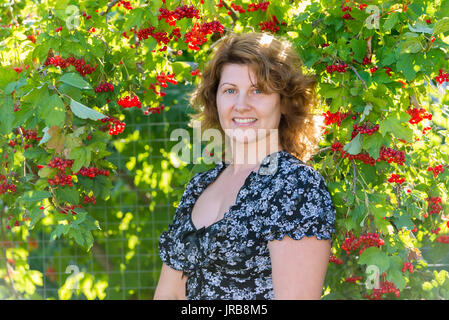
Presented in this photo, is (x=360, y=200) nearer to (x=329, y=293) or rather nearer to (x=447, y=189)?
(x=447, y=189)

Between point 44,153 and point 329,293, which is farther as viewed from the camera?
point 329,293

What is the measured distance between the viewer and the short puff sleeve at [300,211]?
1703mm

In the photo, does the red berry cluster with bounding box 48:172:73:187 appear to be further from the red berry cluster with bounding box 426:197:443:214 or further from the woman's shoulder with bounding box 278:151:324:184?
the red berry cluster with bounding box 426:197:443:214

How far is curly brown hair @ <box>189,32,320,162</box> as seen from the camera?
1938mm

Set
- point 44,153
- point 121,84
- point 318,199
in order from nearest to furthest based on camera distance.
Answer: point 318,199, point 44,153, point 121,84

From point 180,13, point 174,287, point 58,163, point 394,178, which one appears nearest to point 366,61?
point 394,178

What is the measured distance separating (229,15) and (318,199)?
57.4 inches

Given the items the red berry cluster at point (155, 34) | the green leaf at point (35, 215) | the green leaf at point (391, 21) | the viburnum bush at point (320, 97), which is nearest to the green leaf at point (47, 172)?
the viburnum bush at point (320, 97)

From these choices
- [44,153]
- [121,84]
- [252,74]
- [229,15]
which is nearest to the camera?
[252,74]

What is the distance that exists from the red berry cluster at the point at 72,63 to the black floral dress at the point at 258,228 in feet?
2.60

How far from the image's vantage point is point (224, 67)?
2027 millimetres

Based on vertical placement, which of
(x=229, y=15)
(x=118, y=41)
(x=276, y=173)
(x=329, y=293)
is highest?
(x=229, y=15)
